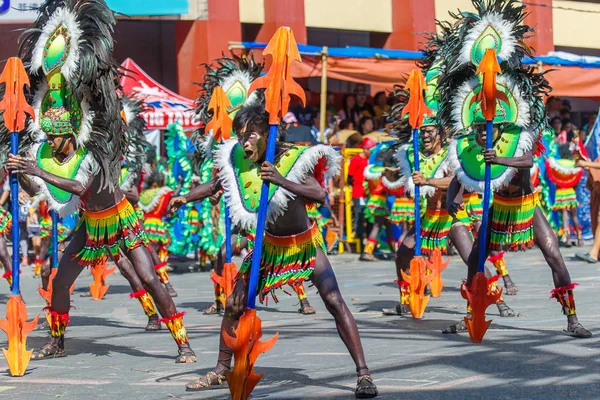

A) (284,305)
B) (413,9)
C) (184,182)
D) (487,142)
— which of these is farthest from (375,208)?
(487,142)

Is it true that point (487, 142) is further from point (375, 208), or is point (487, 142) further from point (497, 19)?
point (375, 208)

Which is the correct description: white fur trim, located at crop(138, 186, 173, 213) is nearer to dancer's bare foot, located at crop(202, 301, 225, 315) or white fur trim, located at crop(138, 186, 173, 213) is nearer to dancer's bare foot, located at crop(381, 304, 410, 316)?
dancer's bare foot, located at crop(202, 301, 225, 315)

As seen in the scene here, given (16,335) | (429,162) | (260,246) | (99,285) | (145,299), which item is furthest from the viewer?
(99,285)

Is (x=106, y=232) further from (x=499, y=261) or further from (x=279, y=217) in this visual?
(x=499, y=261)

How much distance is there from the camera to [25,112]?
316 inches

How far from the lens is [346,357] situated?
795 centimetres

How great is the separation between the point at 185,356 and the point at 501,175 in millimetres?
2735

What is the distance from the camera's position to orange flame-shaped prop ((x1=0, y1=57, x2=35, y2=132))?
310 inches

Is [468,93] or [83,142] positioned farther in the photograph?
[468,93]

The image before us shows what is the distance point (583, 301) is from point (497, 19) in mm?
3270

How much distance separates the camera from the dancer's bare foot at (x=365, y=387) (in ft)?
21.1

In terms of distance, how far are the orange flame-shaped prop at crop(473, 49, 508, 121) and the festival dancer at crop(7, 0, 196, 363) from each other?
2624 mm

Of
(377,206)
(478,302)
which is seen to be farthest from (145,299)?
(377,206)

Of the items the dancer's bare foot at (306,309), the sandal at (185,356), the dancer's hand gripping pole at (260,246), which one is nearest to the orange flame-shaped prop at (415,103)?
the dancer's bare foot at (306,309)
